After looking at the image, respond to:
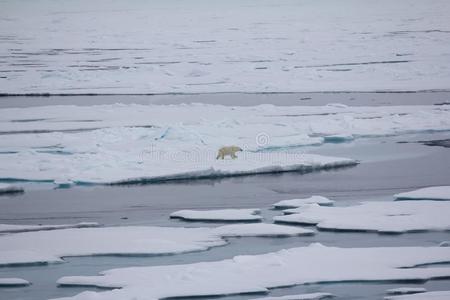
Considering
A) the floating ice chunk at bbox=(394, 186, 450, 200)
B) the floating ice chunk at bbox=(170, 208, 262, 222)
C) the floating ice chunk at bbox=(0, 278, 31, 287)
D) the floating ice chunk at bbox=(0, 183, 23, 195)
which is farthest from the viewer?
the floating ice chunk at bbox=(0, 183, 23, 195)

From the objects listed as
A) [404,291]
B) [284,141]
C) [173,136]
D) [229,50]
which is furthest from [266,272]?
[229,50]

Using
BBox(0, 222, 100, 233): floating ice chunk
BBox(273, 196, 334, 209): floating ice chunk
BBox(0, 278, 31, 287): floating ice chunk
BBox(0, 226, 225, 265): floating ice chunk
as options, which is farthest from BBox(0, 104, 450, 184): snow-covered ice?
BBox(0, 278, 31, 287): floating ice chunk

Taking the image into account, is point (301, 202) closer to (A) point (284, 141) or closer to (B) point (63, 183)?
(B) point (63, 183)

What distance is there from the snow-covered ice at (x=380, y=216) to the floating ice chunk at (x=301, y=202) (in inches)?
7.0

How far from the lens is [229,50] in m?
26.7

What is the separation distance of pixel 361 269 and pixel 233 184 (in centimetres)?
334

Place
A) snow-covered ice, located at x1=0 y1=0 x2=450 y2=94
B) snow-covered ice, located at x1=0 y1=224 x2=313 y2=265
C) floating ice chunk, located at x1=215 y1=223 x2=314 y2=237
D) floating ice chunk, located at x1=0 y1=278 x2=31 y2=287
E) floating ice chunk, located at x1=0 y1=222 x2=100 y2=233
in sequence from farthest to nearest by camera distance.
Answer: snow-covered ice, located at x1=0 y1=0 x2=450 y2=94, floating ice chunk, located at x1=0 y1=222 x2=100 y2=233, floating ice chunk, located at x1=215 y1=223 x2=314 y2=237, snow-covered ice, located at x1=0 y1=224 x2=313 y2=265, floating ice chunk, located at x1=0 y1=278 x2=31 y2=287

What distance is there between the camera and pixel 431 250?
6246 millimetres

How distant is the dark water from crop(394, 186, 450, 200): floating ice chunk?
7.5 inches

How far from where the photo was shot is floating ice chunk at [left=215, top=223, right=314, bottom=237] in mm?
6852

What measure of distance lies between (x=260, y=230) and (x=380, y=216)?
100 centimetres

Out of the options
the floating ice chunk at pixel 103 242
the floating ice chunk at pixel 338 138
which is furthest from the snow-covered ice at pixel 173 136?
the floating ice chunk at pixel 103 242

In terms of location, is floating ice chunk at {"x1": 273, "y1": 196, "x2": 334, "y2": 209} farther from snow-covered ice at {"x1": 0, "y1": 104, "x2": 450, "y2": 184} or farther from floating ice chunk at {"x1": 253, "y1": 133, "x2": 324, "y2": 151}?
floating ice chunk at {"x1": 253, "y1": 133, "x2": 324, "y2": 151}

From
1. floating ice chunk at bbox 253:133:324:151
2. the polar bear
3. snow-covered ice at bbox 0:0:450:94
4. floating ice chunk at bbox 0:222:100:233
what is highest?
snow-covered ice at bbox 0:0:450:94
